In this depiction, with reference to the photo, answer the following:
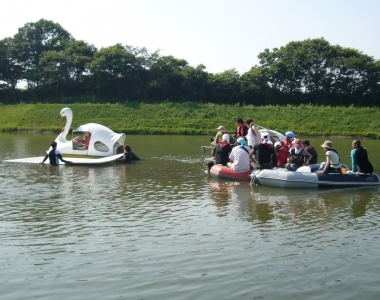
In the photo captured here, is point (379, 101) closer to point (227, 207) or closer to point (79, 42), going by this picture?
point (79, 42)

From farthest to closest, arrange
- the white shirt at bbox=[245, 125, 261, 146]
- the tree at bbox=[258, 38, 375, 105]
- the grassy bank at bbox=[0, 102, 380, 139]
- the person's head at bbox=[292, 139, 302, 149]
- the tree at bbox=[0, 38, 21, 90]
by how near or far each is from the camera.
A: the tree at bbox=[0, 38, 21, 90], the tree at bbox=[258, 38, 375, 105], the grassy bank at bbox=[0, 102, 380, 139], the white shirt at bbox=[245, 125, 261, 146], the person's head at bbox=[292, 139, 302, 149]

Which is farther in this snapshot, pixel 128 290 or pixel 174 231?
pixel 174 231

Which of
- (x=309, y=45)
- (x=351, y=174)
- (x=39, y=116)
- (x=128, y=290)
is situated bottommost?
(x=128, y=290)

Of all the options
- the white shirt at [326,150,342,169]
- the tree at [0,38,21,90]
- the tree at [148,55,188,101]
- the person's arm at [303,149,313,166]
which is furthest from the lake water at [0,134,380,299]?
the tree at [0,38,21,90]

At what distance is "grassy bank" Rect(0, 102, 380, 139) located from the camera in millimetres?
49344

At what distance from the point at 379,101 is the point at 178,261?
6138cm

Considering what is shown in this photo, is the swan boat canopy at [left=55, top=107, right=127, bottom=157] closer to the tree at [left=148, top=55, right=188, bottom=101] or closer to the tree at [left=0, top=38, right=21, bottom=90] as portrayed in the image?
the tree at [left=148, top=55, right=188, bottom=101]

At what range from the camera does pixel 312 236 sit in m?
10.6

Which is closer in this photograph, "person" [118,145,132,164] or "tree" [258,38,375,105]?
"person" [118,145,132,164]

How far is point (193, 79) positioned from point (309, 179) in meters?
51.5

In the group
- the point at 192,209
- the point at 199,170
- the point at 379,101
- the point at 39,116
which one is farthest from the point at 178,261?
the point at 379,101

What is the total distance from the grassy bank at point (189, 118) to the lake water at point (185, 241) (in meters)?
32.9

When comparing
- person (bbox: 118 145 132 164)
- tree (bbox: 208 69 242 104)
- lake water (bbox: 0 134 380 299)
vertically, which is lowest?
lake water (bbox: 0 134 380 299)

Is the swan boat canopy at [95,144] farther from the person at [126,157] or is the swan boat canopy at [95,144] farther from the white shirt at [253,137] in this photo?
the white shirt at [253,137]
